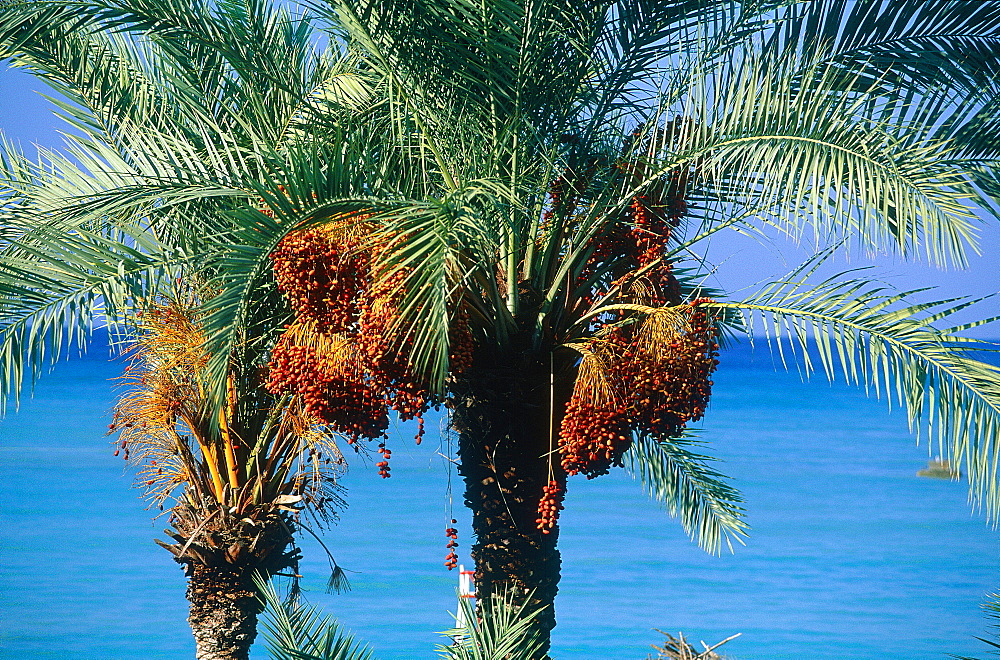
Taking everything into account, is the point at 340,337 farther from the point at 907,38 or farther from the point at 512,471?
the point at 907,38

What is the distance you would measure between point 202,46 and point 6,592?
14121 millimetres

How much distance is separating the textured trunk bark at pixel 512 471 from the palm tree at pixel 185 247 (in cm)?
83

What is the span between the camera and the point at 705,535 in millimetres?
6801

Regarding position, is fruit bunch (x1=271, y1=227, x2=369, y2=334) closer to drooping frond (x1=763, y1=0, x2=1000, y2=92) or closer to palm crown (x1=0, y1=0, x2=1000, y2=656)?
palm crown (x1=0, y1=0, x2=1000, y2=656)

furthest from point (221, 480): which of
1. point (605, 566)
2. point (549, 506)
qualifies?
point (605, 566)

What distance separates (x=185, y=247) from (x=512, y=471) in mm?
1690

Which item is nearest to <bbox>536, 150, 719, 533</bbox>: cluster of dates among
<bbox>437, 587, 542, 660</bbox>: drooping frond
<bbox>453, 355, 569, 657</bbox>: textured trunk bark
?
<bbox>453, 355, 569, 657</bbox>: textured trunk bark

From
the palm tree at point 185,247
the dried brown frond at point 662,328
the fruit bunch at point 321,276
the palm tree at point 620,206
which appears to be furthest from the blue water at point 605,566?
the fruit bunch at point 321,276

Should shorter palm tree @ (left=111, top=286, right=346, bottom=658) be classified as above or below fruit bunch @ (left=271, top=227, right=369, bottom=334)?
below

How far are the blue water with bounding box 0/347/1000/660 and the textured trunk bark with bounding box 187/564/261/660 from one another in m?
5.52

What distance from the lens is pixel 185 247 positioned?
15.4 ft

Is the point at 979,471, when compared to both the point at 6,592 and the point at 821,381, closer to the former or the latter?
the point at 6,592

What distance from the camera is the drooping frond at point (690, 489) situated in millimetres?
6605

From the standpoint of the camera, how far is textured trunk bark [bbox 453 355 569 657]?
463 cm
